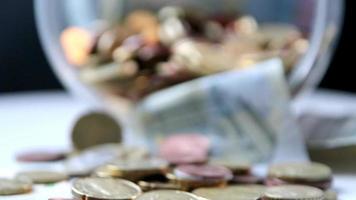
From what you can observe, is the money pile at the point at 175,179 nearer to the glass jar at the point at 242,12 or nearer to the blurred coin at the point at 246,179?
the blurred coin at the point at 246,179

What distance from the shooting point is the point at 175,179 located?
2.29 ft

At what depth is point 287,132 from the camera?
2.76 ft

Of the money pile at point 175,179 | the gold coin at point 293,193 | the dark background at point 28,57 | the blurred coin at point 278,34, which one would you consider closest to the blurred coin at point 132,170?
the money pile at point 175,179

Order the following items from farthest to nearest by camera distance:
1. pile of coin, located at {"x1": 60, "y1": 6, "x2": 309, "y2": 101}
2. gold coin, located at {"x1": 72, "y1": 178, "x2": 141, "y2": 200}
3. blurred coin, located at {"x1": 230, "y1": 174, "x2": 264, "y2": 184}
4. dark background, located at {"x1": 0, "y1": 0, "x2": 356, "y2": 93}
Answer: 1. dark background, located at {"x1": 0, "y1": 0, "x2": 356, "y2": 93}
2. pile of coin, located at {"x1": 60, "y1": 6, "x2": 309, "y2": 101}
3. blurred coin, located at {"x1": 230, "y1": 174, "x2": 264, "y2": 184}
4. gold coin, located at {"x1": 72, "y1": 178, "x2": 141, "y2": 200}

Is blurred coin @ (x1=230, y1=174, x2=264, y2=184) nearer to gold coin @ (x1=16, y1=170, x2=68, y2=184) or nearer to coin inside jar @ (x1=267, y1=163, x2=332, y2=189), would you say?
coin inside jar @ (x1=267, y1=163, x2=332, y2=189)

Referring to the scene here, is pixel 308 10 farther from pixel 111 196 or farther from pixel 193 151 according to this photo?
pixel 111 196

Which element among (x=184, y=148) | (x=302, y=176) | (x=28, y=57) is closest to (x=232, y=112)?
(x=184, y=148)

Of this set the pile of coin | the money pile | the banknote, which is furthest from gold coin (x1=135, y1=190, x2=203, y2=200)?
Answer: the pile of coin

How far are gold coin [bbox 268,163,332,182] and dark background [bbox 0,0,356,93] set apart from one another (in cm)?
113

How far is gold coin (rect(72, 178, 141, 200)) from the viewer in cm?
62

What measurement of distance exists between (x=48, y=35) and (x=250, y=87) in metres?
0.29

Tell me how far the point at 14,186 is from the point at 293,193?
0.75 ft

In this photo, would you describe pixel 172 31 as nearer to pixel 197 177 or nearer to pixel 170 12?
pixel 170 12

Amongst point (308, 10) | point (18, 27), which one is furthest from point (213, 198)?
point (18, 27)
